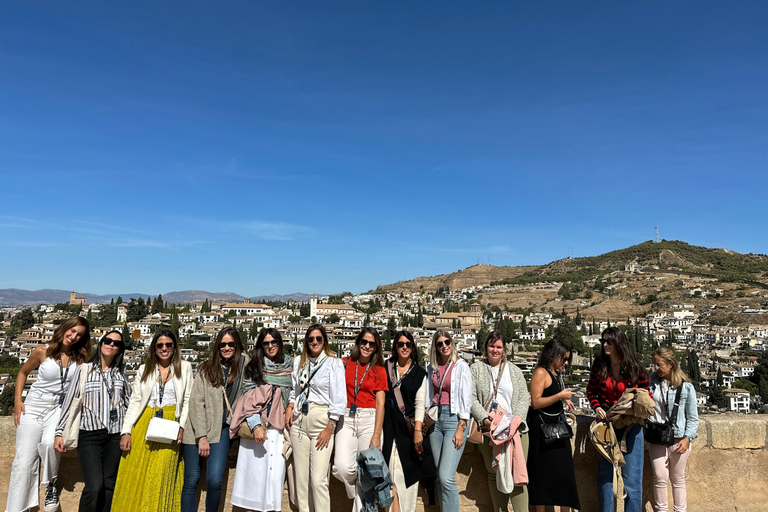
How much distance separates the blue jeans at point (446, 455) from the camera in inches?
120

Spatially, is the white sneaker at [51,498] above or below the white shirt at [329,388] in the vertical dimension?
below

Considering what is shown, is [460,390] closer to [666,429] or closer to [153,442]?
[666,429]

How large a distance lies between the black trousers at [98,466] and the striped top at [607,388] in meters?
3.20

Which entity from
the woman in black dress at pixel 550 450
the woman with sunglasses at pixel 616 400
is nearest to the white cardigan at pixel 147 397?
the woman in black dress at pixel 550 450

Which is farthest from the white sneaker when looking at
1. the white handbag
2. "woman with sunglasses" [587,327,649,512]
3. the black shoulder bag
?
the black shoulder bag

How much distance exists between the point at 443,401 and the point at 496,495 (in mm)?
730

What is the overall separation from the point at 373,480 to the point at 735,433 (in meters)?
2.88

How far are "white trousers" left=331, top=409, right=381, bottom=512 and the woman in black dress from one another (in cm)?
111

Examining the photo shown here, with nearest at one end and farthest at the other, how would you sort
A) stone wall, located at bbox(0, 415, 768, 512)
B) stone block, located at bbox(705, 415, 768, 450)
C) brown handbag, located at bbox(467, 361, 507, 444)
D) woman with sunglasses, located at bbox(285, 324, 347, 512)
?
1. woman with sunglasses, located at bbox(285, 324, 347, 512)
2. brown handbag, located at bbox(467, 361, 507, 444)
3. stone wall, located at bbox(0, 415, 768, 512)
4. stone block, located at bbox(705, 415, 768, 450)

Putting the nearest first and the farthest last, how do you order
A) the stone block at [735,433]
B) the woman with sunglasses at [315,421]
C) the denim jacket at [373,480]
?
1. the denim jacket at [373,480]
2. the woman with sunglasses at [315,421]
3. the stone block at [735,433]

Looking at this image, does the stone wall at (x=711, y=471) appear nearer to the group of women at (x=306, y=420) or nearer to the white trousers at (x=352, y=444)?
the group of women at (x=306, y=420)

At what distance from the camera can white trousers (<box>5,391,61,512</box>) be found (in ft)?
9.64

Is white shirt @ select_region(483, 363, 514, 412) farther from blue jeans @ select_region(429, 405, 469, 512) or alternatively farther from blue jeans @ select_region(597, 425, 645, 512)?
blue jeans @ select_region(597, 425, 645, 512)

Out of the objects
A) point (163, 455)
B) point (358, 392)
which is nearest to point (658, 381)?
point (358, 392)
